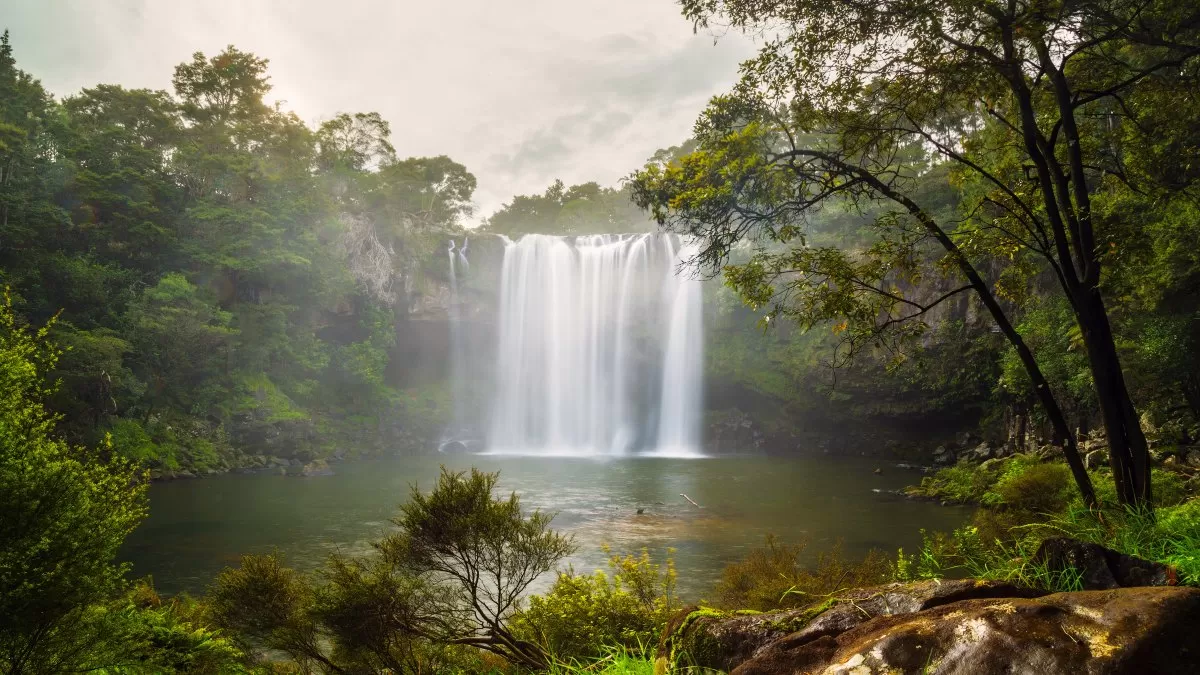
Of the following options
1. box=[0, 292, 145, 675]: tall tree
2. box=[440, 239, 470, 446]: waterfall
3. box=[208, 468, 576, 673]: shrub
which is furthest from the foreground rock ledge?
box=[440, 239, 470, 446]: waterfall

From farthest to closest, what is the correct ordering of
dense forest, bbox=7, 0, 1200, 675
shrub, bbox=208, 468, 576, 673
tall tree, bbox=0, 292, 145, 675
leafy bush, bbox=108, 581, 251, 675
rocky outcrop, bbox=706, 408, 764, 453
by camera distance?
rocky outcrop, bbox=706, 408, 764, 453 → shrub, bbox=208, 468, 576, 673 → leafy bush, bbox=108, 581, 251, 675 → tall tree, bbox=0, 292, 145, 675 → dense forest, bbox=7, 0, 1200, 675

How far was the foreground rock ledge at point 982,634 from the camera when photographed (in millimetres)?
2023

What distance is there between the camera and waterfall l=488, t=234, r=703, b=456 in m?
40.5

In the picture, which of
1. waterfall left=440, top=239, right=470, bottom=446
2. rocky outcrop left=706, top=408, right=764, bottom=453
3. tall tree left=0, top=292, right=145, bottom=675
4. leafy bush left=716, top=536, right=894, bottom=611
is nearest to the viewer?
tall tree left=0, top=292, right=145, bottom=675

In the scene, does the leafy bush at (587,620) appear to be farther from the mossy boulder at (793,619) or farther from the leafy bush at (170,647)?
the leafy bush at (170,647)

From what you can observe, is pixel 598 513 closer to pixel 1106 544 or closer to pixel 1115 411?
pixel 1115 411

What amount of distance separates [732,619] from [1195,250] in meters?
13.4

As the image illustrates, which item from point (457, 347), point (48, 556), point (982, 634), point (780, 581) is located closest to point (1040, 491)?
point (780, 581)

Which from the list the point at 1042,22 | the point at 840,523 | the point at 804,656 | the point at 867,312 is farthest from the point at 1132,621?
the point at 840,523

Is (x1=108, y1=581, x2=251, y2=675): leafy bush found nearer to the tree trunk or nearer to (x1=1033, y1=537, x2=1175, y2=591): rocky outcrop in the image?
(x1=1033, y1=537, x2=1175, y2=591): rocky outcrop

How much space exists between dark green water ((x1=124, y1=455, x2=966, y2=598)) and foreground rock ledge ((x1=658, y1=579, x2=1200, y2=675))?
27.7 ft

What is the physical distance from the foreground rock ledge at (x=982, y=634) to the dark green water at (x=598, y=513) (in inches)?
332

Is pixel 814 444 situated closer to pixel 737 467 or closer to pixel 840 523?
pixel 737 467

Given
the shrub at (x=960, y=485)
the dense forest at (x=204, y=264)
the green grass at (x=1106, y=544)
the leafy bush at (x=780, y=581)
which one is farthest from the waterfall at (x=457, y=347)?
the green grass at (x=1106, y=544)
